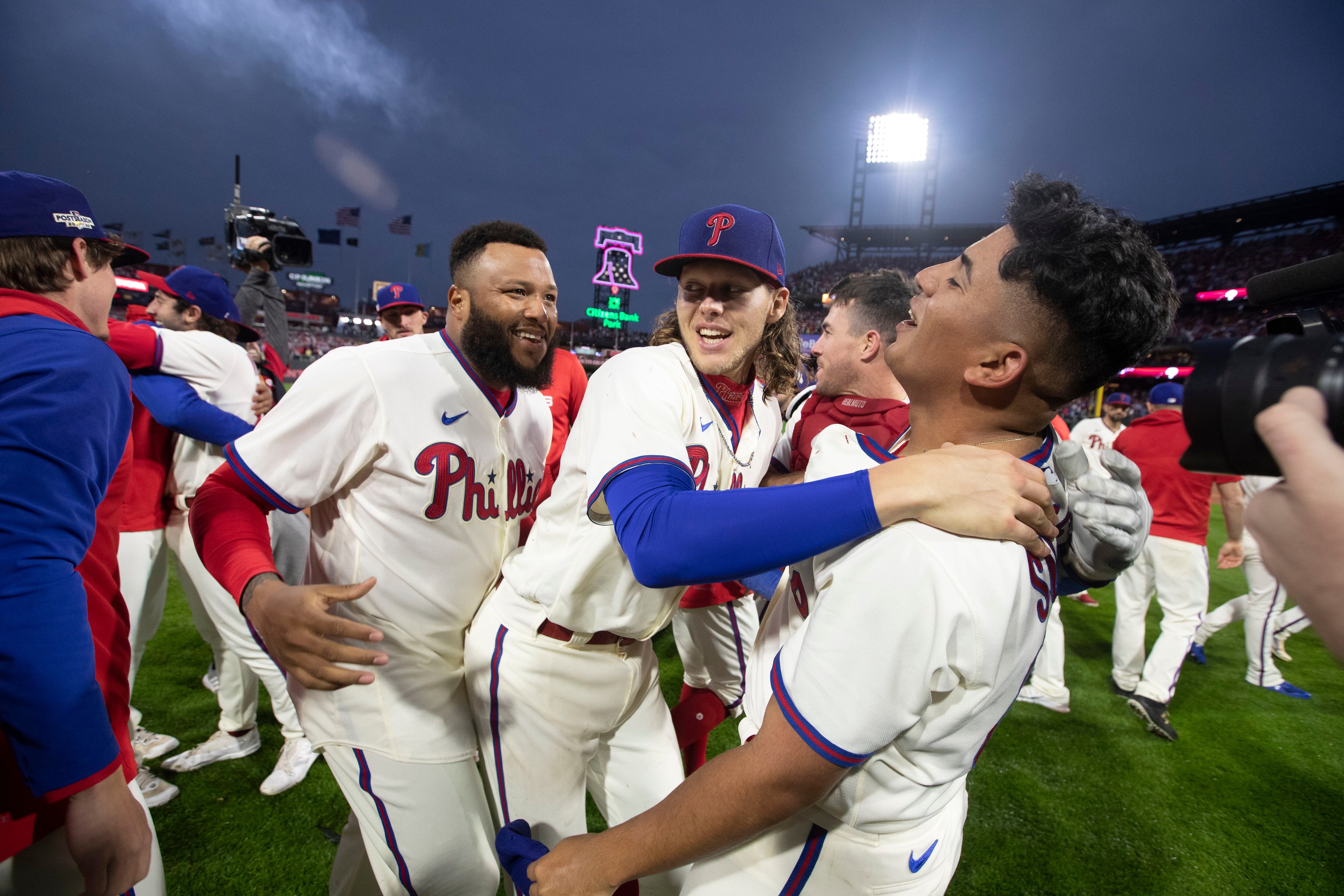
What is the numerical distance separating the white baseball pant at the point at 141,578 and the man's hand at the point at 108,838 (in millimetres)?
2632

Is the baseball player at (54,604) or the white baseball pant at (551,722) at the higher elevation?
the baseball player at (54,604)

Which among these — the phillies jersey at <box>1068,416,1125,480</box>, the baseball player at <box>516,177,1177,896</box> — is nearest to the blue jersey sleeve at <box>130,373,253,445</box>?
the baseball player at <box>516,177,1177,896</box>

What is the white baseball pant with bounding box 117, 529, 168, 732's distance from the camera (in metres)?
3.14

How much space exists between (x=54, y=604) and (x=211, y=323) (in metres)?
3.69

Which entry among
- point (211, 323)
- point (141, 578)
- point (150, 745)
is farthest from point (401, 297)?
point (150, 745)

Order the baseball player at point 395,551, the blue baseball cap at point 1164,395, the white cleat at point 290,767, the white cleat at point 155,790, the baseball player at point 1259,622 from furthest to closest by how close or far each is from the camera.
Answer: the blue baseball cap at point 1164,395 → the baseball player at point 1259,622 → the white cleat at point 290,767 → the white cleat at point 155,790 → the baseball player at point 395,551

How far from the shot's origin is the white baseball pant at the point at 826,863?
1.15 m

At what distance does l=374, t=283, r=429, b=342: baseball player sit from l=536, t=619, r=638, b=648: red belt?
4923 mm

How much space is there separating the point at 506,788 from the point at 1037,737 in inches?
151

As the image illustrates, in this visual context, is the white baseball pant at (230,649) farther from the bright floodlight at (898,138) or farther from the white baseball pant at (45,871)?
the bright floodlight at (898,138)

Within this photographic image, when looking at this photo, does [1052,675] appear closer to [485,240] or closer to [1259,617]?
[1259,617]

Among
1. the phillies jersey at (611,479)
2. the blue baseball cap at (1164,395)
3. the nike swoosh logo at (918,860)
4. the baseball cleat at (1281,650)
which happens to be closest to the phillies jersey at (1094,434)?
the blue baseball cap at (1164,395)

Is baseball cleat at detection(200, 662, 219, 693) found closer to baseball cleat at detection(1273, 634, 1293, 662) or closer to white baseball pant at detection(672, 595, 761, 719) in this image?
white baseball pant at detection(672, 595, 761, 719)

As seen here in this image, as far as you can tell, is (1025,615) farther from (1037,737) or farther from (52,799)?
(1037,737)
